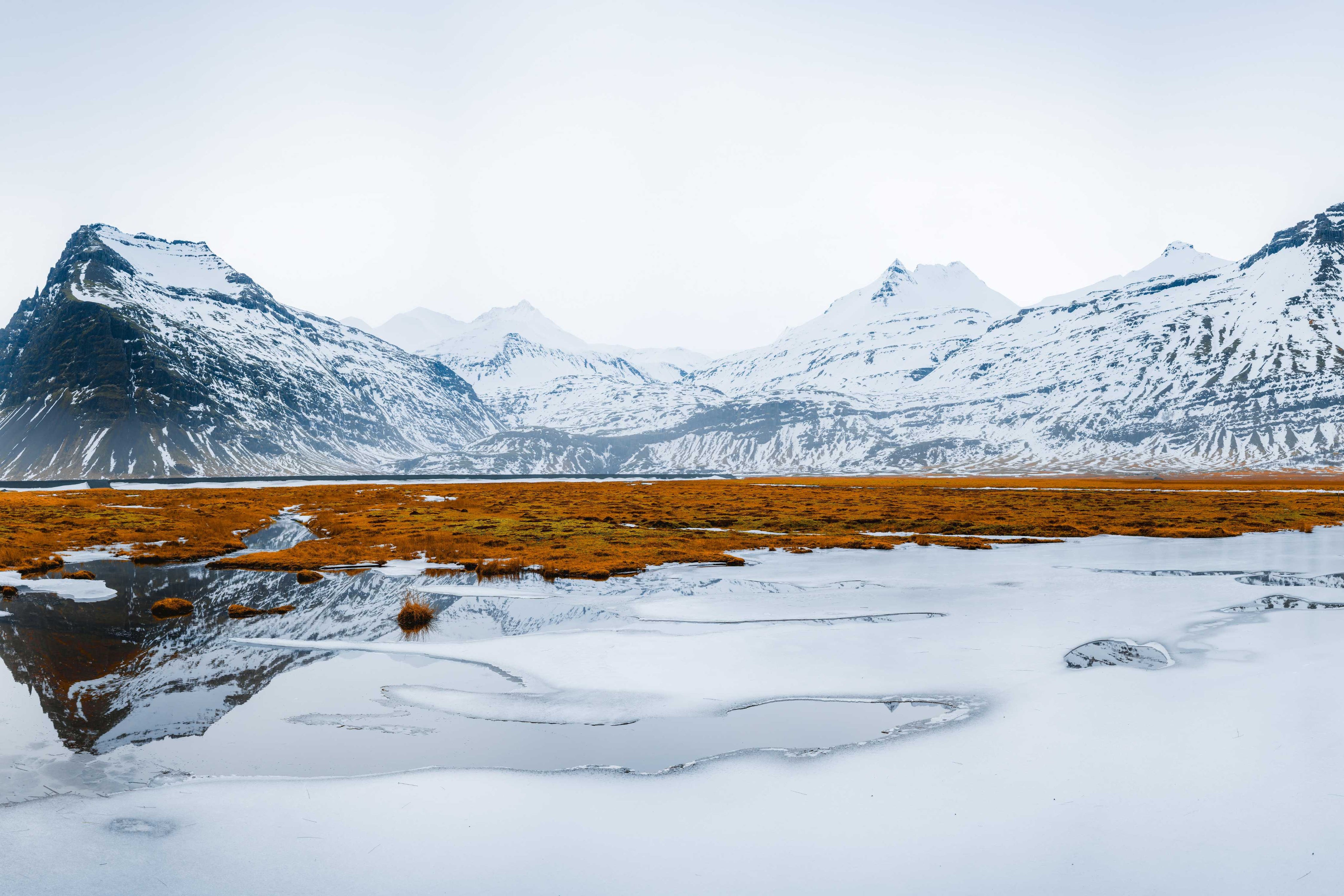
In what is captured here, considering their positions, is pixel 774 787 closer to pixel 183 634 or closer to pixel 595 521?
pixel 183 634

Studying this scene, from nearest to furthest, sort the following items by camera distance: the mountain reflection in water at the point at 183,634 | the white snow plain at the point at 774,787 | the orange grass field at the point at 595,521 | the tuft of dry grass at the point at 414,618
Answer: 1. the white snow plain at the point at 774,787
2. the mountain reflection in water at the point at 183,634
3. the tuft of dry grass at the point at 414,618
4. the orange grass field at the point at 595,521

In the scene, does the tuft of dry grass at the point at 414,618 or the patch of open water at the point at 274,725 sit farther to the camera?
the tuft of dry grass at the point at 414,618

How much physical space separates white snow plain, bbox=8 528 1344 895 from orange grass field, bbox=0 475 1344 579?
637 inches

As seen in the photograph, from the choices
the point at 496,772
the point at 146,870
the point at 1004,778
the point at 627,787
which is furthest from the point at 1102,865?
the point at 146,870

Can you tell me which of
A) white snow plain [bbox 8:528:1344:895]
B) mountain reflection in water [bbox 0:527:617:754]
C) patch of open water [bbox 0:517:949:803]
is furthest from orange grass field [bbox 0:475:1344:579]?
white snow plain [bbox 8:528:1344:895]

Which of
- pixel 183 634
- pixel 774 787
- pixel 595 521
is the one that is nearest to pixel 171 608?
pixel 183 634

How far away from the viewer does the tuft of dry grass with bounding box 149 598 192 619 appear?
2484cm

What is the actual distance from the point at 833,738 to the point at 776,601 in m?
13.6

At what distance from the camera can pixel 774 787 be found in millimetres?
12195

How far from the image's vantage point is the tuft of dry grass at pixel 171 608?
24.8 meters

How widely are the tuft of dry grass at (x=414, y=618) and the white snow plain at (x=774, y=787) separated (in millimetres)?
2235

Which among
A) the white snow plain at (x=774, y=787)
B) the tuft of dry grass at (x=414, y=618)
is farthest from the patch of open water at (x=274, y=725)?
the tuft of dry grass at (x=414, y=618)

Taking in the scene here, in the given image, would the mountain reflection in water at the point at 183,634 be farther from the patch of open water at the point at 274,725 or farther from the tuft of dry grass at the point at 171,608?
the tuft of dry grass at the point at 171,608

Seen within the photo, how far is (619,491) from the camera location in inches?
4599
